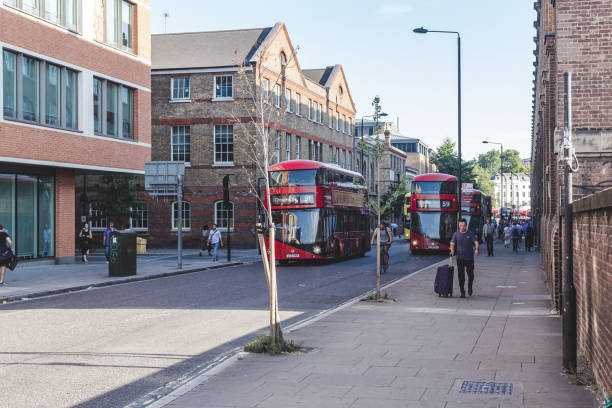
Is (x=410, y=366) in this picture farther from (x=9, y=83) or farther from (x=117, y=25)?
(x=117, y=25)

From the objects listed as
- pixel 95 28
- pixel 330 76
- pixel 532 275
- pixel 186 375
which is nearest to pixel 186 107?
pixel 95 28

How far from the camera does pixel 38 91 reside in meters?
25.0

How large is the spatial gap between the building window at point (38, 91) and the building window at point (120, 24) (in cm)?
296

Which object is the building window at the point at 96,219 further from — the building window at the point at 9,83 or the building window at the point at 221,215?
the building window at the point at 9,83

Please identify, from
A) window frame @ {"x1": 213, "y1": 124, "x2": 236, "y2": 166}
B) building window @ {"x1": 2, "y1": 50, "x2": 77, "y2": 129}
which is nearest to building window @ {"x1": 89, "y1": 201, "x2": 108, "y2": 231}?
window frame @ {"x1": 213, "y1": 124, "x2": 236, "y2": 166}

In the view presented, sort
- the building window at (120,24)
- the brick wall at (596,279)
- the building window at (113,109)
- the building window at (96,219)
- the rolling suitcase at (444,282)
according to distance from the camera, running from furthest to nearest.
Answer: the building window at (96,219) → the building window at (120,24) → the building window at (113,109) → the rolling suitcase at (444,282) → the brick wall at (596,279)

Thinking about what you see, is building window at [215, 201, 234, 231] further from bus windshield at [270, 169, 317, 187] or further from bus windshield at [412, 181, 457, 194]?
bus windshield at [270, 169, 317, 187]

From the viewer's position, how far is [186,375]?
8.00 meters

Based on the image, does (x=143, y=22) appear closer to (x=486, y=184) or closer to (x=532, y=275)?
(x=532, y=275)

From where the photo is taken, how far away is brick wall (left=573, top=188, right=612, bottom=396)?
5.87 metres

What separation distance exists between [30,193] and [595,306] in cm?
2350

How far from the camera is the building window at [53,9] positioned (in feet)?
78.5

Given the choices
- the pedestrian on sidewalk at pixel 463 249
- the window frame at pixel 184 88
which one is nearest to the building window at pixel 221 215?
the window frame at pixel 184 88

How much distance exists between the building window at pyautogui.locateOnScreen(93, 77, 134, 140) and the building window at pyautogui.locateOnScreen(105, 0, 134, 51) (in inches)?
68.7
